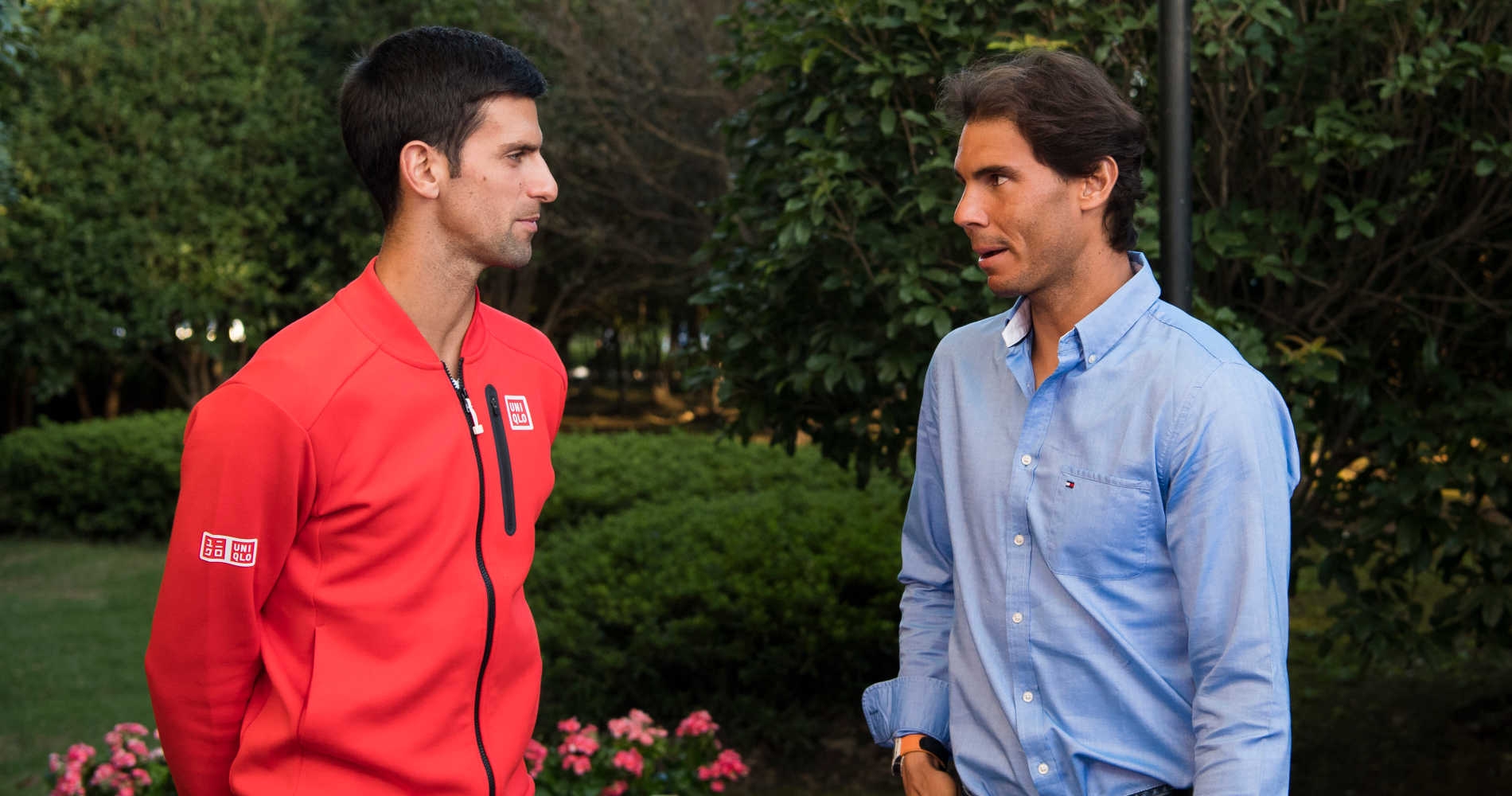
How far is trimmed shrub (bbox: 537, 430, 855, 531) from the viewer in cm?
936

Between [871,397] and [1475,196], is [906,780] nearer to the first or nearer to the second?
[871,397]

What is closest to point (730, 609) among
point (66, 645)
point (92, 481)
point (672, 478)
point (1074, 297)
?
point (672, 478)

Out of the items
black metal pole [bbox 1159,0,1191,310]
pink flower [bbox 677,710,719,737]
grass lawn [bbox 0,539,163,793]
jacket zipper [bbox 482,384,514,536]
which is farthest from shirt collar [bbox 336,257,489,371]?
grass lawn [bbox 0,539,163,793]

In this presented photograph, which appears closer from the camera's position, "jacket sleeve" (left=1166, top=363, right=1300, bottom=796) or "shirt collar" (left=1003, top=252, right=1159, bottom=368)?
"jacket sleeve" (left=1166, top=363, right=1300, bottom=796)

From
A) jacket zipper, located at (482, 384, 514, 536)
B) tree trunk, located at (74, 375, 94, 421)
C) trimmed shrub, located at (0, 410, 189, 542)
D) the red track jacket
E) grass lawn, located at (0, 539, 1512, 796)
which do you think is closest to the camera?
the red track jacket

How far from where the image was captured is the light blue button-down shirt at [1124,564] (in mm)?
1824

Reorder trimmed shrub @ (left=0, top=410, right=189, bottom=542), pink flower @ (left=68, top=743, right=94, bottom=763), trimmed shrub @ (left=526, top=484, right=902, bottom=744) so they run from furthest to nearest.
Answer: trimmed shrub @ (left=0, top=410, right=189, bottom=542) < trimmed shrub @ (left=526, top=484, right=902, bottom=744) < pink flower @ (left=68, top=743, right=94, bottom=763)

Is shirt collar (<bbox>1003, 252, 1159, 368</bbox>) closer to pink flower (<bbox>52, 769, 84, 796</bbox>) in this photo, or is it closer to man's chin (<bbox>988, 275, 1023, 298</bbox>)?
man's chin (<bbox>988, 275, 1023, 298</bbox>)

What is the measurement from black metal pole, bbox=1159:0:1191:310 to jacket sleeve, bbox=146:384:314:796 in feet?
6.82

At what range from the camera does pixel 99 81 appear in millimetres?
14641

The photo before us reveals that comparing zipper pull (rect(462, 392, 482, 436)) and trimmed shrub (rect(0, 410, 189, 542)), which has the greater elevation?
zipper pull (rect(462, 392, 482, 436))

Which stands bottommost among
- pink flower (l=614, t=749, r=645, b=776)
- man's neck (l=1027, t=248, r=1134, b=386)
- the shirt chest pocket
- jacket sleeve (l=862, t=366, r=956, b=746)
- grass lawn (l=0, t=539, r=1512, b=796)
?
grass lawn (l=0, t=539, r=1512, b=796)

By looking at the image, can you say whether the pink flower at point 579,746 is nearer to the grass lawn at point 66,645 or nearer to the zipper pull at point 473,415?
the zipper pull at point 473,415

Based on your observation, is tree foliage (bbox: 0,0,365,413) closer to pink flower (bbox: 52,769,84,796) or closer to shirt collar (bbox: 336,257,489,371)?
pink flower (bbox: 52,769,84,796)
